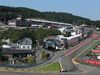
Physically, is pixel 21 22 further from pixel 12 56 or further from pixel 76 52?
pixel 12 56

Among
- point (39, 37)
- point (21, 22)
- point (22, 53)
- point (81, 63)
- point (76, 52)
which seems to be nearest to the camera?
point (81, 63)

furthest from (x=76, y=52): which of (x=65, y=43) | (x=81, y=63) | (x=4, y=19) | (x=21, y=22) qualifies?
(x=4, y=19)

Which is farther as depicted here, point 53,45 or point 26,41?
point 53,45

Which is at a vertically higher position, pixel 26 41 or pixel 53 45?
pixel 26 41

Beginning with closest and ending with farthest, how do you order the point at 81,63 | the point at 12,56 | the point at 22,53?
the point at 81,63, the point at 12,56, the point at 22,53

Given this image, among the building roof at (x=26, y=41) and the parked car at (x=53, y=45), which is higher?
the building roof at (x=26, y=41)

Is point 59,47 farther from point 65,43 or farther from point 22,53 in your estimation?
point 22,53

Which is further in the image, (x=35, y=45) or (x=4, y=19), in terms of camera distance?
(x=4, y=19)

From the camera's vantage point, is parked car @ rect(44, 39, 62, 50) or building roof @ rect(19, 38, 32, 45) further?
building roof @ rect(19, 38, 32, 45)

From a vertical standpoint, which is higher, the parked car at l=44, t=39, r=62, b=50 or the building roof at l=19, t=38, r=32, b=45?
the building roof at l=19, t=38, r=32, b=45

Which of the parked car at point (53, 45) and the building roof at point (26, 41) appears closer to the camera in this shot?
the parked car at point (53, 45)
